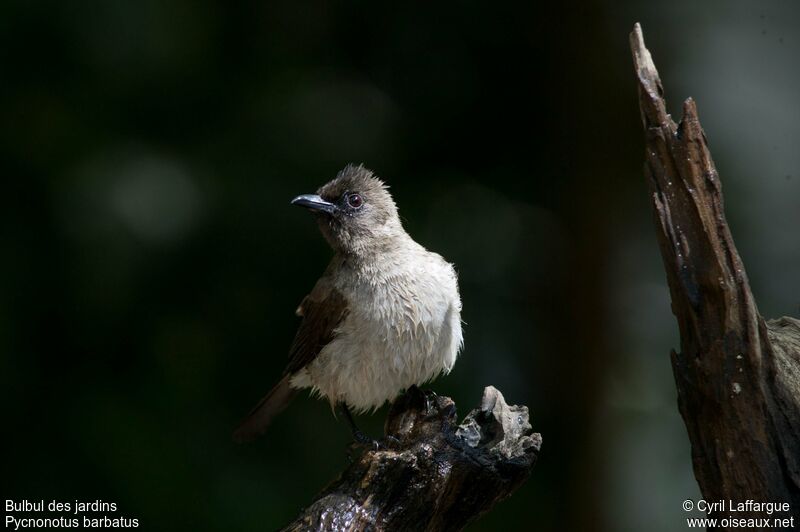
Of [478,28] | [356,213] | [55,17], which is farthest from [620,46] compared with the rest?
[55,17]

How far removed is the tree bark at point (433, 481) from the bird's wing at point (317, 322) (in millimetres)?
1004

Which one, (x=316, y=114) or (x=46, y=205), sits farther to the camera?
(x=316, y=114)

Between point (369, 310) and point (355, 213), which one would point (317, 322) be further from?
point (355, 213)

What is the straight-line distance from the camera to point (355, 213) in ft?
14.8

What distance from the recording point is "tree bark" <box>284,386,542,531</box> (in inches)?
129

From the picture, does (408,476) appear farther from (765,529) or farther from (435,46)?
(435,46)

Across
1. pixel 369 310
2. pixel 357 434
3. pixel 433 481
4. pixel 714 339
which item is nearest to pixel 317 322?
pixel 369 310

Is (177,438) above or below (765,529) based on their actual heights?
above

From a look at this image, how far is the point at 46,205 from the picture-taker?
5074 millimetres

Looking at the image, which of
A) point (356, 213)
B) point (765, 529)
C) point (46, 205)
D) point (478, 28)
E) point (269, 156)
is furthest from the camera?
point (478, 28)

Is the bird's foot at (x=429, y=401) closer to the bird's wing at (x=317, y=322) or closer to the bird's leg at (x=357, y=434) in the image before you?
the bird's leg at (x=357, y=434)

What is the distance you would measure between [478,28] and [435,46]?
0.29m

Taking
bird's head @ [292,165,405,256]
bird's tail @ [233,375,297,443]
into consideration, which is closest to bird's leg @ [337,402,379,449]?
bird's tail @ [233,375,297,443]

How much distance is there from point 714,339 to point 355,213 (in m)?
1.93
